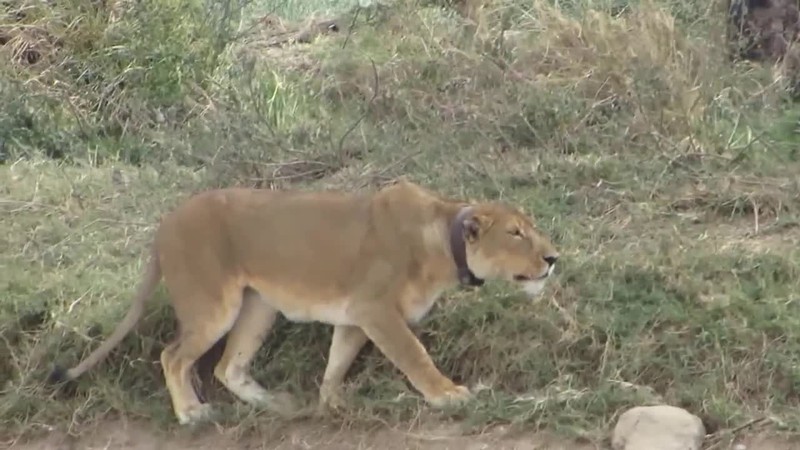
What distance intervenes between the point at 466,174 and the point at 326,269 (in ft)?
5.92

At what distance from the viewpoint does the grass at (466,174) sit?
5203 millimetres

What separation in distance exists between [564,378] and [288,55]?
5462 mm

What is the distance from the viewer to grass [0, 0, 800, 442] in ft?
17.1

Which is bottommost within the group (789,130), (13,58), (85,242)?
(13,58)

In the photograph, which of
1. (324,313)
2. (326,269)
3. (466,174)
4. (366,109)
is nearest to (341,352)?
(324,313)

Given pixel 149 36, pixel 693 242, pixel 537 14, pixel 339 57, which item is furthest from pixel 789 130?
pixel 149 36

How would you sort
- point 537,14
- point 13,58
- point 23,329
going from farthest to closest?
point 13,58, point 537,14, point 23,329

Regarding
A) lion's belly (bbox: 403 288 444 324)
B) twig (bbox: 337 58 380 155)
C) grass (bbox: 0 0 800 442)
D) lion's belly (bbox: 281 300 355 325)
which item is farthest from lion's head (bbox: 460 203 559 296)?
twig (bbox: 337 58 380 155)

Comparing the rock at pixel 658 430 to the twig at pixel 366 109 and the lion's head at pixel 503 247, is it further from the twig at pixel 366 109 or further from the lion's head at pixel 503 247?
the twig at pixel 366 109

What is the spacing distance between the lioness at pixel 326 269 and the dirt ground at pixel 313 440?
0.13 metres

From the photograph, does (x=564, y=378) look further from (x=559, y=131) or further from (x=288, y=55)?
(x=288, y=55)

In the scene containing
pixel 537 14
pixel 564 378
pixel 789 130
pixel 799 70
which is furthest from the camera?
pixel 537 14

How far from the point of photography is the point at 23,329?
5871mm

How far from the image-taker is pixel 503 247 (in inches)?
200
